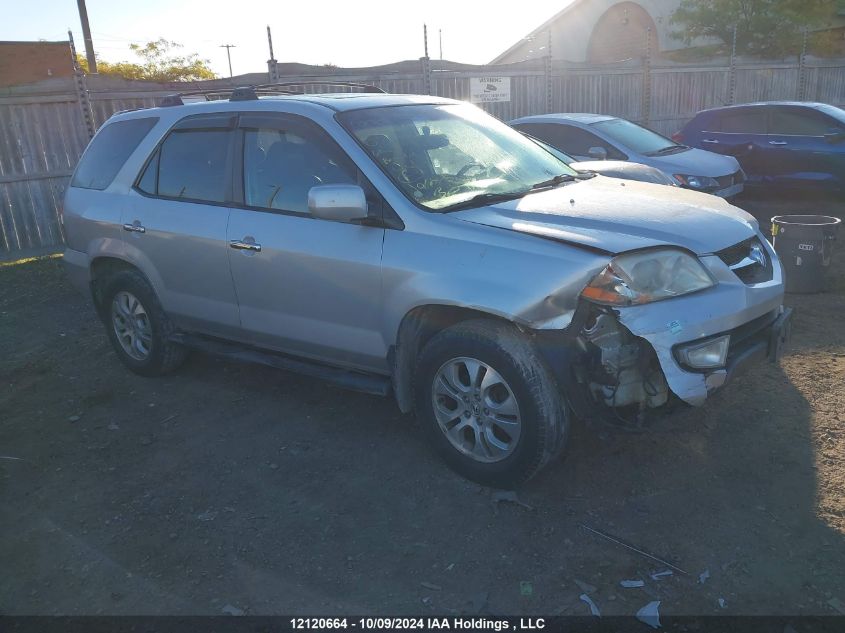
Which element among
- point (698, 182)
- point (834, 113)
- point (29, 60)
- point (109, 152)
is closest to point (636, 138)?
point (698, 182)

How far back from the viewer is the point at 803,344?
205 inches

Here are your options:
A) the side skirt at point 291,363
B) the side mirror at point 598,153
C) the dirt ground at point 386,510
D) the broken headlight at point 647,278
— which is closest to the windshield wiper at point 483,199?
the broken headlight at point 647,278

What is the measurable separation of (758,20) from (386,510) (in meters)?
25.2

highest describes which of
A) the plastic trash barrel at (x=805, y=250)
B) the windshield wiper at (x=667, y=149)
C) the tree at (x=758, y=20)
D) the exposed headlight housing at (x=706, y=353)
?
the tree at (x=758, y=20)

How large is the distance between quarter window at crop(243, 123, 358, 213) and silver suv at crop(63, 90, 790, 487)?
11mm

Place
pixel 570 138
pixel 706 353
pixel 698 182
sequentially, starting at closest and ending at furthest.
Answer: pixel 706 353
pixel 698 182
pixel 570 138

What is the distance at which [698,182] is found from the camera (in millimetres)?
8859

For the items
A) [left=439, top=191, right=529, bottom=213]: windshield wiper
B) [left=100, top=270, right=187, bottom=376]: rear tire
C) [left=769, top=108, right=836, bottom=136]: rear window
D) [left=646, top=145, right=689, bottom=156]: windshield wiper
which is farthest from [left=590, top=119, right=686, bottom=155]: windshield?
[left=100, top=270, right=187, bottom=376]: rear tire

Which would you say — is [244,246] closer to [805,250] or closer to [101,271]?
[101,271]

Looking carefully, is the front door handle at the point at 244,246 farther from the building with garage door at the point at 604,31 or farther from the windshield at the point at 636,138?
the building with garage door at the point at 604,31

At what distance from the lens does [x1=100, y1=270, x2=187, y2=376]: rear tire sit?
5.16 metres

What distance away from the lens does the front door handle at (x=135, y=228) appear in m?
5.00

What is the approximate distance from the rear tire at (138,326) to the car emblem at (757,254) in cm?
382

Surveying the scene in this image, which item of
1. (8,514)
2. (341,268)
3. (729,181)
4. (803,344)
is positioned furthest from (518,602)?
(729,181)
